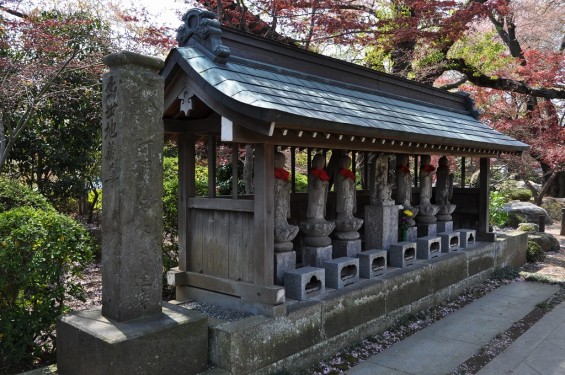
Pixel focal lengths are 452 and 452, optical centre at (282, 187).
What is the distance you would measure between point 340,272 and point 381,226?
1.49m

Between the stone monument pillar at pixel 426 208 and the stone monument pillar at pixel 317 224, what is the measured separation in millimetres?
3196

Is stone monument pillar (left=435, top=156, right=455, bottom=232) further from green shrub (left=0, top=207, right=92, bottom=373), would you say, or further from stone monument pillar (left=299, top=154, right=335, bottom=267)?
green shrub (left=0, top=207, right=92, bottom=373)

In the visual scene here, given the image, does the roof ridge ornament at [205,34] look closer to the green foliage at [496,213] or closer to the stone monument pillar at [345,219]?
the stone monument pillar at [345,219]

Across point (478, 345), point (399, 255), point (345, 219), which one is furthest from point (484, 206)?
point (345, 219)

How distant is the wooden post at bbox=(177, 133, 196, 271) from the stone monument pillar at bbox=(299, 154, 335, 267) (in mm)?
1492

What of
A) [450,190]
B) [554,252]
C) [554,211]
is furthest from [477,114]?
[554,211]

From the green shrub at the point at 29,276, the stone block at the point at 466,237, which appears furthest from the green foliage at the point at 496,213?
the green shrub at the point at 29,276

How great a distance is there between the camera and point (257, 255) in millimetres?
4855

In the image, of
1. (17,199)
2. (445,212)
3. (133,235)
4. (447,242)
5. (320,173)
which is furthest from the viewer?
(445,212)

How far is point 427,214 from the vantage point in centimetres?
847

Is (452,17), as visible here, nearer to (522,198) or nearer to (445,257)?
(445,257)

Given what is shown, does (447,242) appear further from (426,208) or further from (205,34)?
(205,34)

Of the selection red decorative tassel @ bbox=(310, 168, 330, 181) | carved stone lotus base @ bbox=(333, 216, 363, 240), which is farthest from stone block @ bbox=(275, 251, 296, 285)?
carved stone lotus base @ bbox=(333, 216, 363, 240)

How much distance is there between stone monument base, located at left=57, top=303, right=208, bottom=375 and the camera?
3.49m
